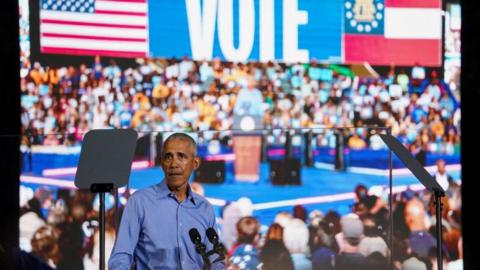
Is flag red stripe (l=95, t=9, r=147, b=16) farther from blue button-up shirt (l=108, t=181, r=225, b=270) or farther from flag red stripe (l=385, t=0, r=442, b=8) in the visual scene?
blue button-up shirt (l=108, t=181, r=225, b=270)

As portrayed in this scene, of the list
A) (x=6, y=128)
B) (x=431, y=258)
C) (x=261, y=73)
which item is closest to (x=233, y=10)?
(x=261, y=73)

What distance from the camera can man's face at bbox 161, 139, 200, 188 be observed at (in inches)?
107

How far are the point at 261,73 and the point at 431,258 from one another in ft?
6.04

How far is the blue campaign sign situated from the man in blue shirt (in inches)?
125

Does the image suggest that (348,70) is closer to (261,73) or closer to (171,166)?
(261,73)

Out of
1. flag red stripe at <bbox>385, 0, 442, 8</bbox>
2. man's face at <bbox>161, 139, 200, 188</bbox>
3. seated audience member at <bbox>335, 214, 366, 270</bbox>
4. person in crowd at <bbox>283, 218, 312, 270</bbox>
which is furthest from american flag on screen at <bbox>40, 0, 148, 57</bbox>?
man's face at <bbox>161, 139, 200, 188</bbox>

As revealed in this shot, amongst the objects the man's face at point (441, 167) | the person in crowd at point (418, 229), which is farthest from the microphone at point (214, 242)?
the man's face at point (441, 167)

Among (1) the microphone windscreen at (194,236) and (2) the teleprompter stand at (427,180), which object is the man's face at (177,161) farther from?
(2) the teleprompter stand at (427,180)

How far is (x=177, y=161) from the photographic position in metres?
2.73

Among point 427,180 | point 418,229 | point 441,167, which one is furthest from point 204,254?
point 441,167

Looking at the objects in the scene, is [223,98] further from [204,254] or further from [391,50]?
[204,254]

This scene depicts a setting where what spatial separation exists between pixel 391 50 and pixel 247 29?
109cm

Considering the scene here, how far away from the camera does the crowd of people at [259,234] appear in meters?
3.93

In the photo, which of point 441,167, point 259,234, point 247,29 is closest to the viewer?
point 259,234
